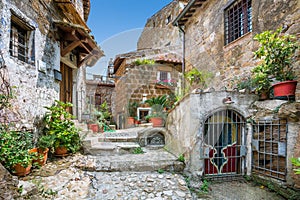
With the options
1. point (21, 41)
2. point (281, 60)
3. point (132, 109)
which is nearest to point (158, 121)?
point (132, 109)

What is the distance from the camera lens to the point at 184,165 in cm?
304

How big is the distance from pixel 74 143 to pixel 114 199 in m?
1.83

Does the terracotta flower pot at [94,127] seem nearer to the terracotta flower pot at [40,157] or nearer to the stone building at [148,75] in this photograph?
the stone building at [148,75]

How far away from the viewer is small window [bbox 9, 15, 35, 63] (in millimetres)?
2952

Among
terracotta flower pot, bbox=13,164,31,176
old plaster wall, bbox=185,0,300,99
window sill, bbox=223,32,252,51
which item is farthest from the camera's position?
window sill, bbox=223,32,252,51

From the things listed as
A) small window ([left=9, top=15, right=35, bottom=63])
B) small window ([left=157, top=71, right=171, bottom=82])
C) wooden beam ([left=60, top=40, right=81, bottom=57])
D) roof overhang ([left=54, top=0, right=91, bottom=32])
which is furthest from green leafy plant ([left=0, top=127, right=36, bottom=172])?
small window ([left=157, top=71, right=171, bottom=82])

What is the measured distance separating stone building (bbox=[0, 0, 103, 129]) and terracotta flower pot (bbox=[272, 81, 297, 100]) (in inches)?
177

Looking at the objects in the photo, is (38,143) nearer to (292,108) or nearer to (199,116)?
(199,116)

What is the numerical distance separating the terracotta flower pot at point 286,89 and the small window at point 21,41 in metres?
4.89

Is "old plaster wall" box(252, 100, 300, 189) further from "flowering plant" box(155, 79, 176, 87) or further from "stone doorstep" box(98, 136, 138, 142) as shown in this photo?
"flowering plant" box(155, 79, 176, 87)

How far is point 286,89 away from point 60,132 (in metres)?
4.42

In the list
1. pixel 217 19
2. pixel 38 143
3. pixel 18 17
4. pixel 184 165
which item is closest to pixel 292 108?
pixel 184 165

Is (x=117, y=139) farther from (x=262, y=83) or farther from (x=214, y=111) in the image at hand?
(x=262, y=83)

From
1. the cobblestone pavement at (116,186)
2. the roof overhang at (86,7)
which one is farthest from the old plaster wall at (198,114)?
the roof overhang at (86,7)
